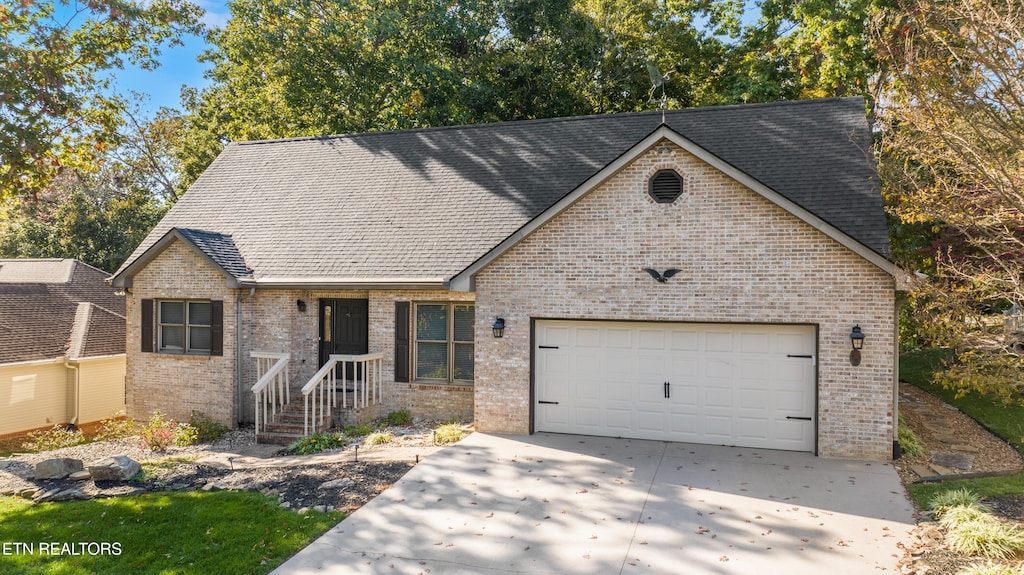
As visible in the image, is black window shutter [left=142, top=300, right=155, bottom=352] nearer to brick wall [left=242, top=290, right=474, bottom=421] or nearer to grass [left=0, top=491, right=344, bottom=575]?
brick wall [left=242, top=290, right=474, bottom=421]

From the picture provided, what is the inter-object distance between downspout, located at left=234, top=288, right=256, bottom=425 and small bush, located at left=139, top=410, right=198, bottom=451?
1.00 meters

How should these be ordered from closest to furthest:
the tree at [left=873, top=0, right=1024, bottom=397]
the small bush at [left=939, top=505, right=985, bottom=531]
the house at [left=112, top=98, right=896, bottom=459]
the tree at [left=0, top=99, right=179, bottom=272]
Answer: the small bush at [left=939, top=505, right=985, bottom=531], the tree at [left=873, top=0, right=1024, bottom=397], the house at [left=112, top=98, right=896, bottom=459], the tree at [left=0, top=99, right=179, bottom=272]

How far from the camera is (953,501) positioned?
725cm

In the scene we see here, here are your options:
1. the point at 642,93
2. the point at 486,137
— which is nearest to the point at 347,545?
the point at 486,137

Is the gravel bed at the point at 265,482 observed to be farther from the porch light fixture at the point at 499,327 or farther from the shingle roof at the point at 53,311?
the shingle roof at the point at 53,311

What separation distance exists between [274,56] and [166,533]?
62.8 feet

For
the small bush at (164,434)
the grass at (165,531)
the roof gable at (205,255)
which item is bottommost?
the small bush at (164,434)

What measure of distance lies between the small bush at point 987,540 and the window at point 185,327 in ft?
43.1

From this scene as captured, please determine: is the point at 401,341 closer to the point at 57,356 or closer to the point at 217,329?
the point at 217,329

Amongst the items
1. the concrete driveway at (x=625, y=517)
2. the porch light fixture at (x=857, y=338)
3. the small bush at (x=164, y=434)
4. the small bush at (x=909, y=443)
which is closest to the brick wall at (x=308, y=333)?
the small bush at (x=164, y=434)

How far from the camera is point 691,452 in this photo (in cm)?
991

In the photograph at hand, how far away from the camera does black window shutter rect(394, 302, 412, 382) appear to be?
1270cm

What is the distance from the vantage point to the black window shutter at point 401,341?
12.7m

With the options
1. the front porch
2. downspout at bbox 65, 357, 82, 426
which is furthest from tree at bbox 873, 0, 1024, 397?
downspout at bbox 65, 357, 82, 426
